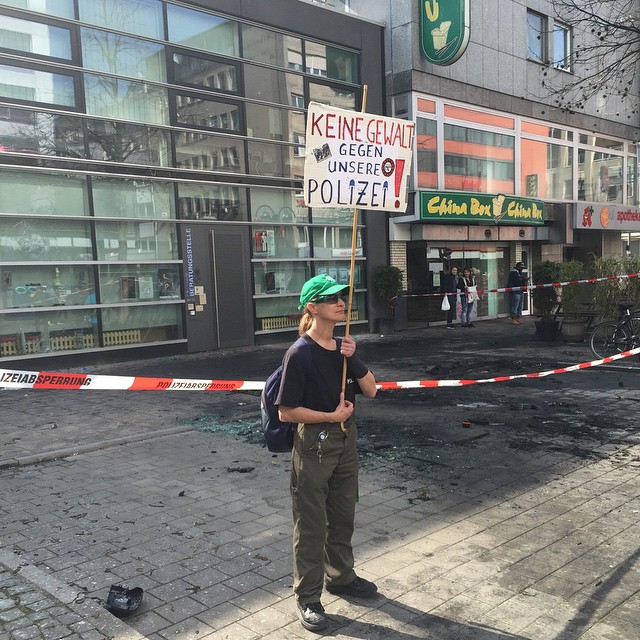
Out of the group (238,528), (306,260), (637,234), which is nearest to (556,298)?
(306,260)

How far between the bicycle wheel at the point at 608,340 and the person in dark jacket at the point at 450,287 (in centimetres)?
661

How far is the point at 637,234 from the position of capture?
28.4 metres

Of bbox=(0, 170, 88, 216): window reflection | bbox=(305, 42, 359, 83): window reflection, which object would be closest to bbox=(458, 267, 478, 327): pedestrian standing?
bbox=(305, 42, 359, 83): window reflection

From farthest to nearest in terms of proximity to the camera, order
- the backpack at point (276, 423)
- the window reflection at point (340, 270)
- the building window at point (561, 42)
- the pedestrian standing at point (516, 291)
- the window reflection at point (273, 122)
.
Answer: the building window at point (561, 42) < the pedestrian standing at point (516, 291) < the window reflection at point (340, 270) < the window reflection at point (273, 122) < the backpack at point (276, 423)

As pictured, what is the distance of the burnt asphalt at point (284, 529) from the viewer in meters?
3.54

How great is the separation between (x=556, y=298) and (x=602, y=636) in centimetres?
1274

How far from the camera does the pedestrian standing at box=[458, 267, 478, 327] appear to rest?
746 inches

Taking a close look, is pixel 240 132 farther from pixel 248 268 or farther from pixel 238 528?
pixel 238 528

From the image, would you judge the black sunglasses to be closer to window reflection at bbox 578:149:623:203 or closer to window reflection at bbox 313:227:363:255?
window reflection at bbox 313:227:363:255

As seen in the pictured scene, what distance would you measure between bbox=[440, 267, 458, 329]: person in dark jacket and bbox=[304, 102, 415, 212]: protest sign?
14.2 m

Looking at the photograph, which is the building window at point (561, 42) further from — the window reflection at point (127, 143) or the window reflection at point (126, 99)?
the window reflection at point (127, 143)

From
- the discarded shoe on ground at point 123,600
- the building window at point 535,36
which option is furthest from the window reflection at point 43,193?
the building window at point 535,36

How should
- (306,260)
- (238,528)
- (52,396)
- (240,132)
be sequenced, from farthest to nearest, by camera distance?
(306,260)
(240,132)
(52,396)
(238,528)

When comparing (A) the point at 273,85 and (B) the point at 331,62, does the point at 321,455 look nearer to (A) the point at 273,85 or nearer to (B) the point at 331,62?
(A) the point at 273,85
